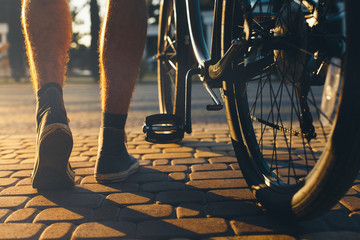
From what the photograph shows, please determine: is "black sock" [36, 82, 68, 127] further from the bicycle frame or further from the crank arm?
the crank arm

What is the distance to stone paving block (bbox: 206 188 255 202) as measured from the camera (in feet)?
5.40

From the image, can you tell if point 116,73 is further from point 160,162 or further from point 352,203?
point 352,203

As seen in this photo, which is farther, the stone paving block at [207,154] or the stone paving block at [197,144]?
the stone paving block at [197,144]

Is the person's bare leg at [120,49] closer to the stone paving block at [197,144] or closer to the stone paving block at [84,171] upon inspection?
the stone paving block at [84,171]

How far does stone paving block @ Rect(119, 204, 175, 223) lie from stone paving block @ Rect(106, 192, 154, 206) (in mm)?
60

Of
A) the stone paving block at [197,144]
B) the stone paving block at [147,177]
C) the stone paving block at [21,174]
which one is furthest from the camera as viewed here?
the stone paving block at [197,144]

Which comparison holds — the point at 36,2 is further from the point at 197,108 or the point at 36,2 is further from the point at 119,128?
the point at 197,108

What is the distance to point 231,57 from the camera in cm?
156

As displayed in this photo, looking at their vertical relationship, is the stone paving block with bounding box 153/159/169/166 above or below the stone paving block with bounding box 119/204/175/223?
below

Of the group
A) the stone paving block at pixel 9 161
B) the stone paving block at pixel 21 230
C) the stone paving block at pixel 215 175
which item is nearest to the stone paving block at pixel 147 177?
the stone paving block at pixel 215 175

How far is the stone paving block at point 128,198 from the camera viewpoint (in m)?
1.62

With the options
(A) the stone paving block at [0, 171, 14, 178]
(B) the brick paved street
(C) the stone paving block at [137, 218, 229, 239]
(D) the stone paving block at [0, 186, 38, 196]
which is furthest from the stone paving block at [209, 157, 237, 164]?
(A) the stone paving block at [0, 171, 14, 178]

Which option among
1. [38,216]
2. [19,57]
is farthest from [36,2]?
[19,57]

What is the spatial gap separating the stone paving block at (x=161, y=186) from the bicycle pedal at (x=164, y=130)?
22 centimetres
